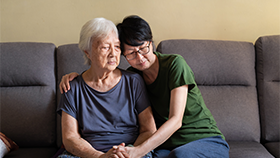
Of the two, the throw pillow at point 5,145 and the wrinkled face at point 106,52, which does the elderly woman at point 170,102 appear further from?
the throw pillow at point 5,145

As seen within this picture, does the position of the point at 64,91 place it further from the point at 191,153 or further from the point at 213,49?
the point at 213,49

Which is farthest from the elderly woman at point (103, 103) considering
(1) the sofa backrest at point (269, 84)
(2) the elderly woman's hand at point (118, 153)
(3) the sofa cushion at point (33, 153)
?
(1) the sofa backrest at point (269, 84)

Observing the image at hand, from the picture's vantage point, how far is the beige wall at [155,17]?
2.09 metres

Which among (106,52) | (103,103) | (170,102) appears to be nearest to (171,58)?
(170,102)

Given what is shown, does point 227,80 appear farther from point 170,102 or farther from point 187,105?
point 170,102

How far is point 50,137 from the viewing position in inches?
69.4

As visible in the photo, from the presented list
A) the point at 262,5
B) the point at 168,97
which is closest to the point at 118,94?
the point at 168,97

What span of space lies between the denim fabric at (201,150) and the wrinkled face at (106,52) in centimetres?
61

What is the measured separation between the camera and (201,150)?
1.24m

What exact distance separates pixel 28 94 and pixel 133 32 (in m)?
1.08

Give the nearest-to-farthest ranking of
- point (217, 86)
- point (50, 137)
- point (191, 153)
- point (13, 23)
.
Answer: point (191, 153) < point (50, 137) < point (217, 86) < point (13, 23)

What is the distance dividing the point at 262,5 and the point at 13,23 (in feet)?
7.82

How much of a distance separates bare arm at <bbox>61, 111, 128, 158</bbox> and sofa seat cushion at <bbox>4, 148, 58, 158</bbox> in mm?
417

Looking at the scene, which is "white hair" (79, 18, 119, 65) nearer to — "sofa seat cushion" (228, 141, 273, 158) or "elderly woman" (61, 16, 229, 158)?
"elderly woman" (61, 16, 229, 158)
